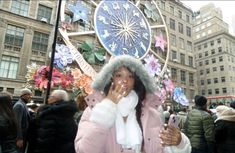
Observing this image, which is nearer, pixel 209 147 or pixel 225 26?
pixel 209 147

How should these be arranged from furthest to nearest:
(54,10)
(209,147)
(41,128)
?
(54,10) < (209,147) < (41,128)

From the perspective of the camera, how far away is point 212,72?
54.7 metres

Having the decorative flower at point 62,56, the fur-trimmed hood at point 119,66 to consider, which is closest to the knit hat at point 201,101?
the fur-trimmed hood at point 119,66

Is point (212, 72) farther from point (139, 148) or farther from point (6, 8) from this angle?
point (139, 148)

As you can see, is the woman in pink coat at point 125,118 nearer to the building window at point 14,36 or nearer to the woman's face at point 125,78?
the woman's face at point 125,78

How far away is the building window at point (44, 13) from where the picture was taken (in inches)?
916

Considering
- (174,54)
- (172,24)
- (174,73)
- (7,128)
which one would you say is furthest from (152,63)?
(7,128)

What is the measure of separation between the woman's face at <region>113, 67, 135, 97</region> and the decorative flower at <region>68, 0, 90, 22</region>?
21163 millimetres

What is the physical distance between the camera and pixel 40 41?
22.7m

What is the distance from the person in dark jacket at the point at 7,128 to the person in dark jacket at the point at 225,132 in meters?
3.66

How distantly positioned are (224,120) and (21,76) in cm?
1958

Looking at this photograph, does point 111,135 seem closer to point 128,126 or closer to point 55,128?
point 128,126

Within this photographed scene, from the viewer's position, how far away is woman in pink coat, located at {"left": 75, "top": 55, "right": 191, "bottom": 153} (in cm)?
170

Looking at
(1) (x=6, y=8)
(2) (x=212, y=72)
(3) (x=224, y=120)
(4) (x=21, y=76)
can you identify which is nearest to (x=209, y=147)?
(3) (x=224, y=120)
